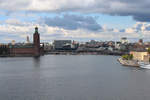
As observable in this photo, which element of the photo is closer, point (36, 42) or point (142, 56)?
point (142, 56)

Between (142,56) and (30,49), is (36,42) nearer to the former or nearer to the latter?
(30,49)

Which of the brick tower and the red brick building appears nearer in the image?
the brick tower

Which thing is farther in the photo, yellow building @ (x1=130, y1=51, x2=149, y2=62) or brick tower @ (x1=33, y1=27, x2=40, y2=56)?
brick tower @ (x1=33, y1=27, x2=40, y2=56)

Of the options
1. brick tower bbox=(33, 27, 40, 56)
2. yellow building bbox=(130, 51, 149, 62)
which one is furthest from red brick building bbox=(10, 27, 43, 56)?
yellow building bbox=(130, 51, 149, 62)

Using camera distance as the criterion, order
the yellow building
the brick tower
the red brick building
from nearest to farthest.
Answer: the yellow building
the brick tower
the red brick building

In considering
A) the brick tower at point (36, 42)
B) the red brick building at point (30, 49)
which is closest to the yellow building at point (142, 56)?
the brick tower at point (36, 42)

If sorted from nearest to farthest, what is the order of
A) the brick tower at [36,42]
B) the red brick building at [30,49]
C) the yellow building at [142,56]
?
the yellow building at [142,56]
the brick tower at [36,42]
the red brick building at [30,49]

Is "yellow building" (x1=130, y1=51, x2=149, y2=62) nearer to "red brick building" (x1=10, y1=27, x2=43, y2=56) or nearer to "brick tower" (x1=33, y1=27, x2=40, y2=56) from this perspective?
"brick tower" (x1=33, y1=27, x2=40, y2=56)

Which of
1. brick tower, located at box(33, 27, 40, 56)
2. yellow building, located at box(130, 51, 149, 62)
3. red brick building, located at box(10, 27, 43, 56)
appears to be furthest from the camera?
red brick building, located at box(10, 27, 43, 56)

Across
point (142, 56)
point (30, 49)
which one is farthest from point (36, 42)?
point (142, 56)

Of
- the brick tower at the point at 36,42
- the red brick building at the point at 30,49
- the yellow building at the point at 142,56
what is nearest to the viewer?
the yellow building at the point at 142,56

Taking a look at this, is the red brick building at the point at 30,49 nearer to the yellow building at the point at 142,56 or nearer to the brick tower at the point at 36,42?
the brick tower at the point at 36,42

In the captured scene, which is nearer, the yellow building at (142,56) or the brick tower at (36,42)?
the yellow building at (142,56)

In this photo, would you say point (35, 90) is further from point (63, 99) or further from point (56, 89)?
point (63, 99)
